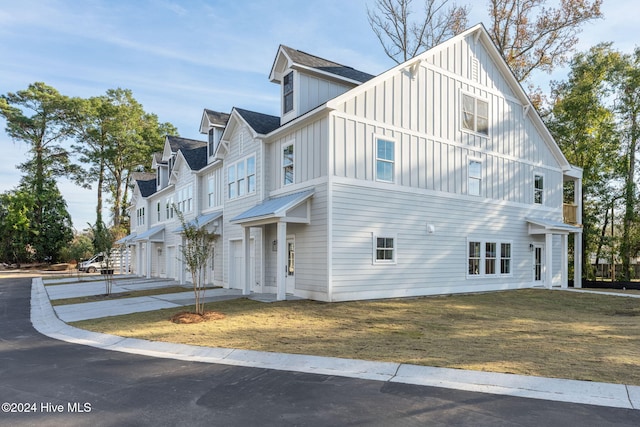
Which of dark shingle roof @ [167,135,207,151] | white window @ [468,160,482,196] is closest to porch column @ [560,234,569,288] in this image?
white window @ [468,160,482,196]

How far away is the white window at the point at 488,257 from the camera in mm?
16781

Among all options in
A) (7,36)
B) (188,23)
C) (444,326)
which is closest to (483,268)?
(444,326)

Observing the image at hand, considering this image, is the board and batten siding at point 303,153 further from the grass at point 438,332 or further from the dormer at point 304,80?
the grass at point 438,332

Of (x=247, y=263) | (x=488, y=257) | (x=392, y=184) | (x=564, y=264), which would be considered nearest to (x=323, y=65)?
(x=392, y=184)

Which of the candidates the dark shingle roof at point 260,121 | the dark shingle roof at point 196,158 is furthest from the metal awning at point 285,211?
the dark shingle roof at point 196,158

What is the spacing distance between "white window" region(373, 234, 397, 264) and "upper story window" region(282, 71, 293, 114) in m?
5.97

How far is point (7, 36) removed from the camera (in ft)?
45.5

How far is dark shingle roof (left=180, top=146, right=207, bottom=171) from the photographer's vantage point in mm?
22539

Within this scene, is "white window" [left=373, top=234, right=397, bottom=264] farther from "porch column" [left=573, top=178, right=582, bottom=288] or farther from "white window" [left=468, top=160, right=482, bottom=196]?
"porch column" [left=573, top=178, right=582, bottom=288]

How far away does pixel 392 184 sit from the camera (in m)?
14.2

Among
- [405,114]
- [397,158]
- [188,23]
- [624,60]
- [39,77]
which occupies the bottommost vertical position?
[397,158]

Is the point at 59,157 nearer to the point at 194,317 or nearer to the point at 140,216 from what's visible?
the point at 140,216

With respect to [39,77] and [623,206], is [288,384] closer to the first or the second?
[623,206]

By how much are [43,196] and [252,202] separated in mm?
36197
